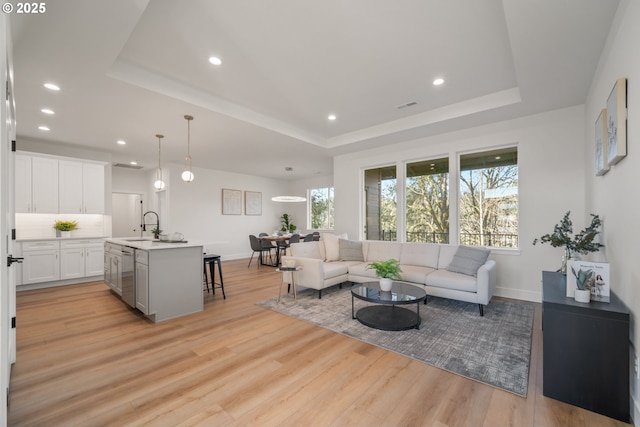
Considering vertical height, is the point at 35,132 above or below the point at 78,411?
above

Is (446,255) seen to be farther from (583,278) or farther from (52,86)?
(52,86)

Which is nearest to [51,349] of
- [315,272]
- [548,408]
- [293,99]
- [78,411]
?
[78,411]

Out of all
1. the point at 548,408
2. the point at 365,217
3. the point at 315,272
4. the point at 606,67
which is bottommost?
the point at 548,408

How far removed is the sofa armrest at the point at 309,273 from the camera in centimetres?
422

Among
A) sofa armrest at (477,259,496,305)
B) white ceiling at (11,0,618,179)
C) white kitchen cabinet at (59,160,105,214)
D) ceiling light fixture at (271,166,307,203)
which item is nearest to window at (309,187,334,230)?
ceiling light fixture at (271,166,307,203)

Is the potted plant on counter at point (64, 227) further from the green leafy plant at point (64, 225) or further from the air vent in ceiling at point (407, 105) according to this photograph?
the air vent in ceiling at point (407, 105)

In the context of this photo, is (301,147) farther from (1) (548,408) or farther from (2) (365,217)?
(1) (548,408)

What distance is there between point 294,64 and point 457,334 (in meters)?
3.44

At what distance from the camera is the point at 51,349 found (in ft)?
8.77

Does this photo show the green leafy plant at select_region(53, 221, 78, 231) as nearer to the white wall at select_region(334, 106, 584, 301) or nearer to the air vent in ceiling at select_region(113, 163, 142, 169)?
the air vent in ceiling at select_region(113, 163, 142, 169)

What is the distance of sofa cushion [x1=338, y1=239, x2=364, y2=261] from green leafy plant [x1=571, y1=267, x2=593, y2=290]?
131 inches

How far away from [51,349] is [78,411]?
51.1 inches

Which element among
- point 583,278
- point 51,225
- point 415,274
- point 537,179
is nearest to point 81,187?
point 51,225

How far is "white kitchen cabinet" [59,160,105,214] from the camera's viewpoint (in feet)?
17.5
